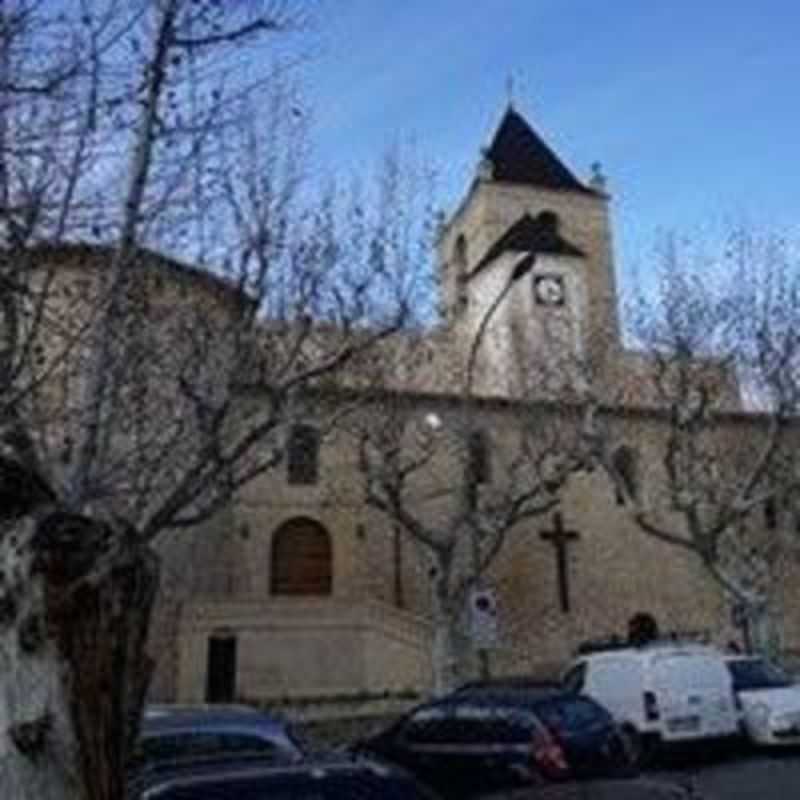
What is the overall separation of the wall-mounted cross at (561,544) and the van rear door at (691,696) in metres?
26.2

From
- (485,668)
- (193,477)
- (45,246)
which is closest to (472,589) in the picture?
(485,668)

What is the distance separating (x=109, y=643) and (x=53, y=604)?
0.30 meters

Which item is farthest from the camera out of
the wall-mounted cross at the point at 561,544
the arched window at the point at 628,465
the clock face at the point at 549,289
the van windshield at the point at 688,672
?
the clock face at the point at 549,289

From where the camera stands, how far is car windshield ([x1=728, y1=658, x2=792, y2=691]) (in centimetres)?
2642

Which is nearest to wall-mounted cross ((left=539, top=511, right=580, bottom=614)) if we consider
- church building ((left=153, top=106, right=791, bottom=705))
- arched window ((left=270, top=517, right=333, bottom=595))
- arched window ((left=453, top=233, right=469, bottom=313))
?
church building ((left=153, top=106, right=791, bottom=705))

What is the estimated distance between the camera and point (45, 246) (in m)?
13.7

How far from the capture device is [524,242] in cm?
6206

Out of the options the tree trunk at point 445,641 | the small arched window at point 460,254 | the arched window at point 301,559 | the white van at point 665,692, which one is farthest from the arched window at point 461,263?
the white van at point 665,692

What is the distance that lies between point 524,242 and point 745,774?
41.9 meters

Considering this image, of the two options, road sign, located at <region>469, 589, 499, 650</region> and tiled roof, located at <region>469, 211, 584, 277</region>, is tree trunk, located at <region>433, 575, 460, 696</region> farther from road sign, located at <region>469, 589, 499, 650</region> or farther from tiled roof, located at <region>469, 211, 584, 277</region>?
tiled roof, located at <region>469, 211, 584, 277</region>

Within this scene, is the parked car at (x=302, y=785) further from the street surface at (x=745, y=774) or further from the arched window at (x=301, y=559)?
the arched window at (x=301, y=559)

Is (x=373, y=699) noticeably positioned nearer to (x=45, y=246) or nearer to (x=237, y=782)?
(x=45, y=246)

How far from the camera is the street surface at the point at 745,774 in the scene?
62.3 ft

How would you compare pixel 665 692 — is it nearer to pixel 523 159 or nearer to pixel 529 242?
pixel 529 242
